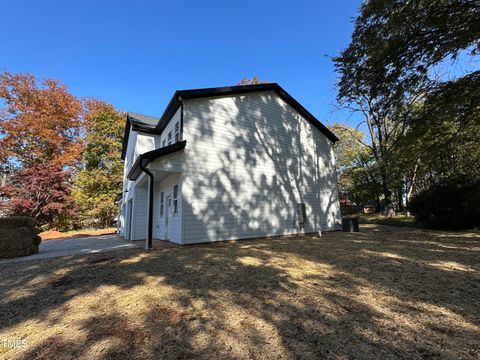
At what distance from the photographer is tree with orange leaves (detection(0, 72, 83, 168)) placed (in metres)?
22.9

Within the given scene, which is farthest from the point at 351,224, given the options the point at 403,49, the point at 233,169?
the point at 403,49

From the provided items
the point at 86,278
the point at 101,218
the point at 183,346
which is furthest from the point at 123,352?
the point at 101,218

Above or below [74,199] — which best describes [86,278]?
below

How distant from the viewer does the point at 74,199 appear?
76.6ft

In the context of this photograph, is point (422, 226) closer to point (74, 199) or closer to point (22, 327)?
point (22, 327)

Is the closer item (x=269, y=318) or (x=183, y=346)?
(x=183, y=346)

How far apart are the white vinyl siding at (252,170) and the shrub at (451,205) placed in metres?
4.49

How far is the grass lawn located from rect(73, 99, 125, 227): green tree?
20321 millimetres

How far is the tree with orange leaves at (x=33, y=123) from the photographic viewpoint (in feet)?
75.0

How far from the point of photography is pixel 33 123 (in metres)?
22.9

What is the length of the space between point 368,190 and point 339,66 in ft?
71.7

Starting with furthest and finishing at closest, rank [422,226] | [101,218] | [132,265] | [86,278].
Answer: [101,218] < [422,226] < [132,265] < [86,278]

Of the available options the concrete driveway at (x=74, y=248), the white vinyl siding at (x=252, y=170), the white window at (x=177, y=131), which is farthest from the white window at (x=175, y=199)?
the white window at (x=177, y=131)

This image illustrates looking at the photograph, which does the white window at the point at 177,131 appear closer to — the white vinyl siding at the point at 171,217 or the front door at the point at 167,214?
the white vinyl siding at the point at 171,217
